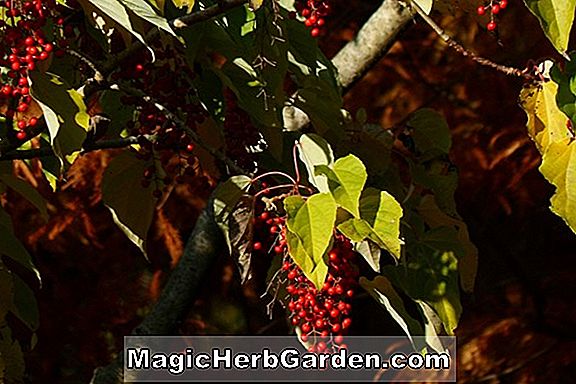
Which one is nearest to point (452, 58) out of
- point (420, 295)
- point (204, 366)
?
point (204, 366)

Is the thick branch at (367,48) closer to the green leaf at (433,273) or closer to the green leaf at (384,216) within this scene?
the green leaf at (433,273)

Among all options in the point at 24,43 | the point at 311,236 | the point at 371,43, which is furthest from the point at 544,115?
the point at 371,43

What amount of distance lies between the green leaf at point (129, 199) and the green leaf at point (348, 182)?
320 mm

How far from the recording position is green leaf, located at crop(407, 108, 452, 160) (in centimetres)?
141

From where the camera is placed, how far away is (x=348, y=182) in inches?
41.3

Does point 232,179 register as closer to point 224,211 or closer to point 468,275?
point 224,211

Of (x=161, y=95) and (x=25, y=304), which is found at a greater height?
(x=161, y=95)

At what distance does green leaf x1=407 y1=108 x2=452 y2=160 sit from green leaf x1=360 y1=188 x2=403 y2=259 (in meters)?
0.34

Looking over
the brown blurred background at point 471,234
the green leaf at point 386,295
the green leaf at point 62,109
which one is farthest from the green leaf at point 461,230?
the brown blurred background at point 471,234

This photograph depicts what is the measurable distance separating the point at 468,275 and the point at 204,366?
3.62 feet

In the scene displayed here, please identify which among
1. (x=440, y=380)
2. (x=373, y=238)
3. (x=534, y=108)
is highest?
(x=534, y=108)

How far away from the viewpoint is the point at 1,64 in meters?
1.02

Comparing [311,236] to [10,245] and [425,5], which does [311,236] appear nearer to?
[425,5]

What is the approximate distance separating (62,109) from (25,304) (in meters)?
0.47
